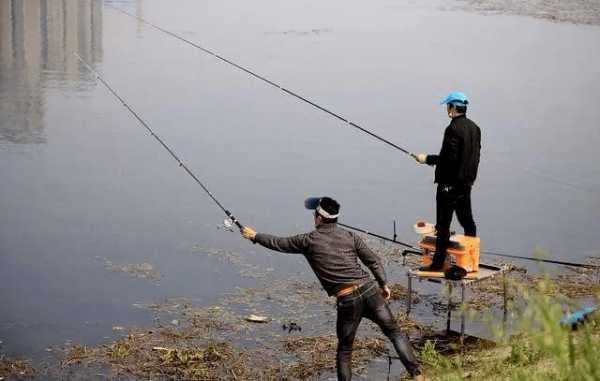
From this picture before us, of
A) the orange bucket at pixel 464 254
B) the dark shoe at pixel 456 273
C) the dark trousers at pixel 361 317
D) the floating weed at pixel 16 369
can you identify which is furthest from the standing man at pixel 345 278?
the floating weed at pixel 16 369

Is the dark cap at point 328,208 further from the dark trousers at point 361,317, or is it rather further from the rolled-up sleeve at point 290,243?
the dark trousers at point 361,317

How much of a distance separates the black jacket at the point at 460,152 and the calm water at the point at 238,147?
3.32 m

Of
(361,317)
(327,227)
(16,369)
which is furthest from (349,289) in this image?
(16,369)

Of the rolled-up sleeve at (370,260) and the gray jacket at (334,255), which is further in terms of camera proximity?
the rolled-up sleeve at (370,260)

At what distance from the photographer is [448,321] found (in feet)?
39.9

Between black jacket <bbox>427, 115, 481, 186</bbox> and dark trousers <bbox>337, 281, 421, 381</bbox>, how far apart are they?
229cm

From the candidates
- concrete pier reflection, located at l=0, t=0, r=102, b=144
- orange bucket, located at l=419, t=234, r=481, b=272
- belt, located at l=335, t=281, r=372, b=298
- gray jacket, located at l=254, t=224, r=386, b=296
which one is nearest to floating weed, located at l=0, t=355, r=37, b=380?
gray jacket, located at l=254, t=224, r=386, b=296

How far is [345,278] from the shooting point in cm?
941

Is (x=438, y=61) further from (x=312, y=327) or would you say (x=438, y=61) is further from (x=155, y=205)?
(x=312, y=327)

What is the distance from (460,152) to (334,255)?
254 centimetres

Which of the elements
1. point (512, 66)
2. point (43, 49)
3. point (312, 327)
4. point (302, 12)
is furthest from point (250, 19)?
point (312, 327)

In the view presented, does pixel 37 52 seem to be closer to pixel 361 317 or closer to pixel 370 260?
pixel 370 260

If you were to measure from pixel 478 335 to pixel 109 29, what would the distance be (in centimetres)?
2807

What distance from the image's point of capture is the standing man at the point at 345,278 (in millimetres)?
9414
